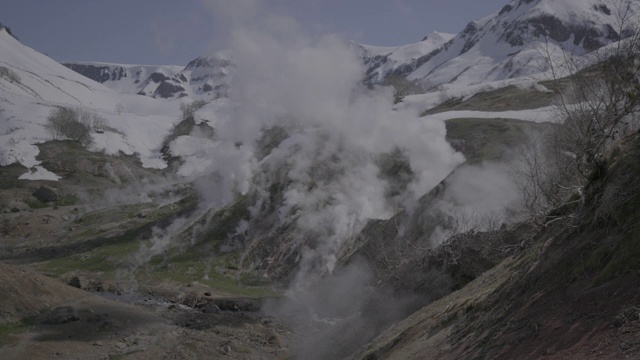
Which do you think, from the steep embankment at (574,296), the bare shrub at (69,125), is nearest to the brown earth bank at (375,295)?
the steep embankment at (574,296)

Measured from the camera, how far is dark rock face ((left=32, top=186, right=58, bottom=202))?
10594 centimetres

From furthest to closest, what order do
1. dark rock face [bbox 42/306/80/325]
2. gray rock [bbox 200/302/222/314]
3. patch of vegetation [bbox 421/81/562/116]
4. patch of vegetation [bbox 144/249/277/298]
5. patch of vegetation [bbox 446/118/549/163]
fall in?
patch of vegetation [bbox 421/81/562/116] < patch of vegetation [bbox 144/249/277/298] < patch of vegetation [bbox 446/118/549/163] < gray rock [bbox 200/302/222/314] < dark rock face [bbox 42/306/80/325]

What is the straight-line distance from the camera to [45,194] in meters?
106

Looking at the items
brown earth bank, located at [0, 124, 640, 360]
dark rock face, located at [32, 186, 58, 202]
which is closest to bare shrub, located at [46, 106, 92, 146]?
dark rock face, located at [32, 186, 58, 202]

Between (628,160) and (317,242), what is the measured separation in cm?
4594

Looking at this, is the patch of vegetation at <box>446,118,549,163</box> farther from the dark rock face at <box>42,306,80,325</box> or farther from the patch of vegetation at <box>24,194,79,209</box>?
the patch of vegetation at <box>24,194,79,209</box>

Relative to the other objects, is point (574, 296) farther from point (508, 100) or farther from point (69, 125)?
point (69, 125)

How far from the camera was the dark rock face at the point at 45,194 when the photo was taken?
106 metres

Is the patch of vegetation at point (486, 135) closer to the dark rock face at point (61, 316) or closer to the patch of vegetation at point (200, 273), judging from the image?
the patch of vegetation at point (200, 273)

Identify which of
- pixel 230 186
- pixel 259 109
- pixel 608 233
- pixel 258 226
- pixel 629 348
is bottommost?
pixel 629 348

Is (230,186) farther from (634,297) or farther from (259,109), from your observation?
(634,297)

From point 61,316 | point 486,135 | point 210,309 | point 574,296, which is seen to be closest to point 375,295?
point 574,296

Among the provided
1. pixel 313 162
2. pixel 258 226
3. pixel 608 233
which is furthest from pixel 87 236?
pixel 608 233

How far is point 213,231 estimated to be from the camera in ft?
230
